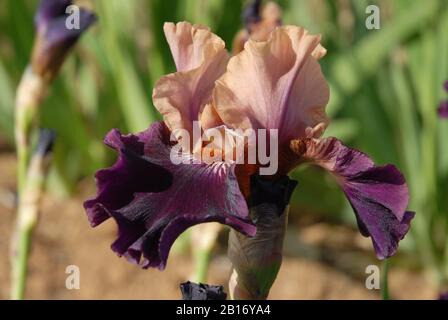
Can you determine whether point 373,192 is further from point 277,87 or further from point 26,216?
point 26,216

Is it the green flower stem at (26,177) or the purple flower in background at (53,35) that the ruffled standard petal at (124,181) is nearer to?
the green flower stem at (26,177)

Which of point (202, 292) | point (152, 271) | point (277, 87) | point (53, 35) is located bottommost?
point (152, 271)

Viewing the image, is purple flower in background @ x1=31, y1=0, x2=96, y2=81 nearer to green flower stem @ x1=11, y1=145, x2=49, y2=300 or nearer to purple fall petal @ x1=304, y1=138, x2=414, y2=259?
green flower stem @ x1=11, y1=145, x2=49, y2=300

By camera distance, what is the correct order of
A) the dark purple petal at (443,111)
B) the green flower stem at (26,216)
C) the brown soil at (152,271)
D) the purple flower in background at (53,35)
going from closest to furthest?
the green flower stem at (26,216) < the purple flower in background at (53,35) < the dark purple petal at (443,111) < the brown soil at (152,271)

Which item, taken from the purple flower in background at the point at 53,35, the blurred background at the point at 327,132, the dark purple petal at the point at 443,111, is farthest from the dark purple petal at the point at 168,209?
the blurred background at the point at 327,132

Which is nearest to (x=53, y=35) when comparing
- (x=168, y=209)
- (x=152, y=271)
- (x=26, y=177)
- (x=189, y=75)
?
(x=26, y=177)
